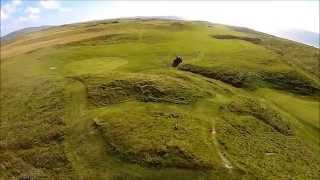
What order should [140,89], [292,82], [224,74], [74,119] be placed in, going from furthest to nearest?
[292,82]
[224,74]
[140,89]
[74,119]

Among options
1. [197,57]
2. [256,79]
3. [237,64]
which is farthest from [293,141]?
[197,57]

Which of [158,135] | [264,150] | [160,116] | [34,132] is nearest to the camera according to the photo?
[158,135]

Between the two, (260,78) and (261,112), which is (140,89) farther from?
(260,78)

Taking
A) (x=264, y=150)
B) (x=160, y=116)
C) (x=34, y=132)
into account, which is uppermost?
(x=160, y=116)

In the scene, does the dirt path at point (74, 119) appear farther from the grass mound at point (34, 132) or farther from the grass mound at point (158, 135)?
the grass mound at point (158, 135)

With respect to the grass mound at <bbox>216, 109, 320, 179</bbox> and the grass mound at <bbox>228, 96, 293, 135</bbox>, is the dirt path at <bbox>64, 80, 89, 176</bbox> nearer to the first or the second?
the grass mound at <bbox>216, 109, 320, 179</bbox>

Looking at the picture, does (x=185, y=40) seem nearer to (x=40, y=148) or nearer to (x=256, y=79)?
(x=256, y=79)

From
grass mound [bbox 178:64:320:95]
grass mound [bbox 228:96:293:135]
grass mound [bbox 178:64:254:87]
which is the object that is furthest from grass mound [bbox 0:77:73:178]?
grass mound [bbox 178:64:320:95]

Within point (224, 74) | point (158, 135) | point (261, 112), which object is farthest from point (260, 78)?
point (158, 135)
